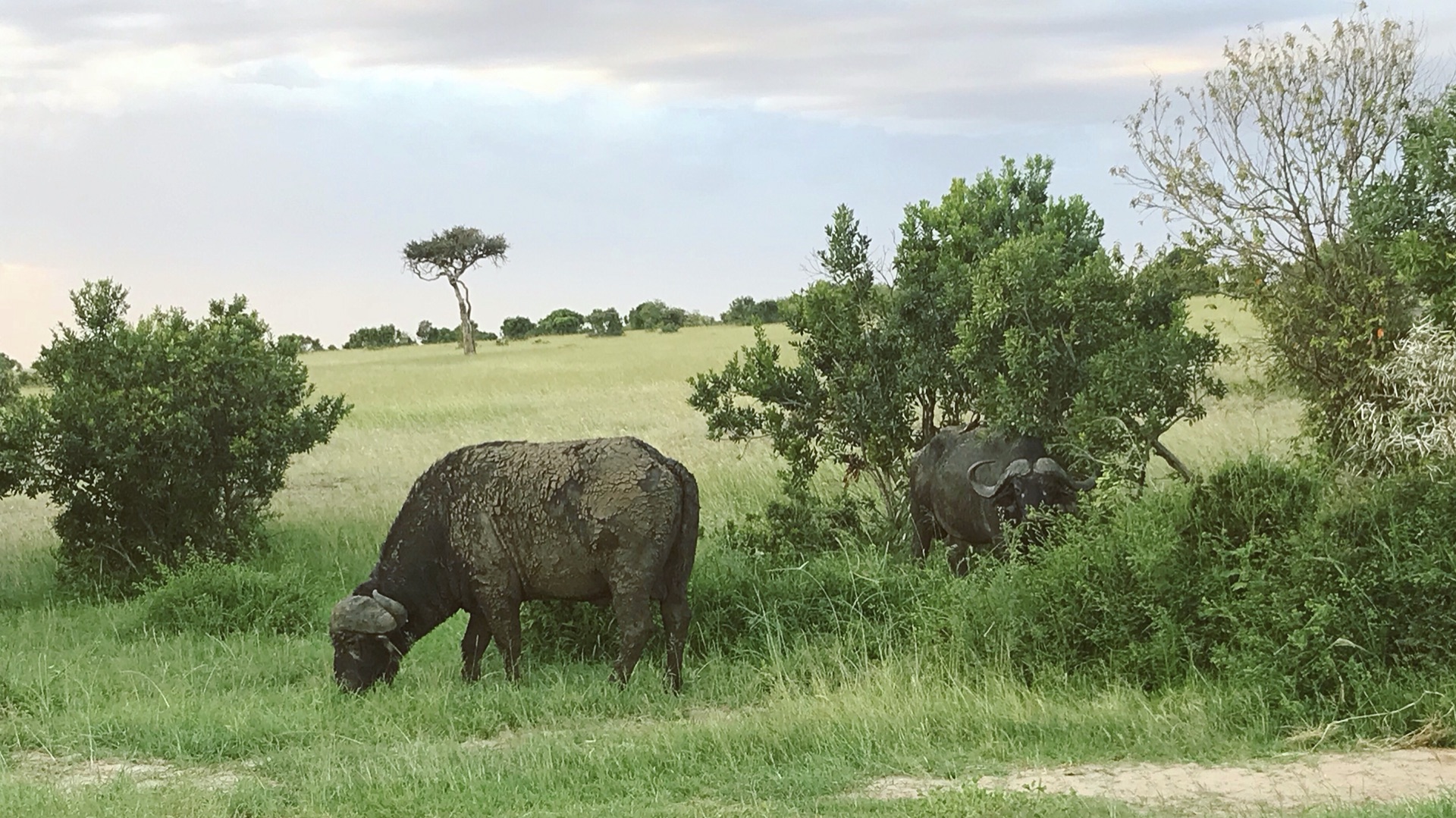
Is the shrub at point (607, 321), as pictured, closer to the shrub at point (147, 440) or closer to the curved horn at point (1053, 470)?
the shrub at point (147, 440)

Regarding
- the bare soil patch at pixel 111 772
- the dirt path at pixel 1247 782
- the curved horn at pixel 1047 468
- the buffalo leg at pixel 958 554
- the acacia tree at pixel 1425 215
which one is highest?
the acacia tree at pixel 1425 215

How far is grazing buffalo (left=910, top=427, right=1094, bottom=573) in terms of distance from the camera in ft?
42.8

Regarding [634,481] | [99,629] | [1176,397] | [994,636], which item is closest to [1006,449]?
[1176,397]

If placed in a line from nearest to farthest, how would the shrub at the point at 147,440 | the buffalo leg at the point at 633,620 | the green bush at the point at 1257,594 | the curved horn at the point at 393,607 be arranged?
the green bush at the point at 1257,594, the buffalo leg at the point at 633,620, the curved horn at the point at 393,607, the shrub at the point at 147,440

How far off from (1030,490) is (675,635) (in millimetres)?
3794

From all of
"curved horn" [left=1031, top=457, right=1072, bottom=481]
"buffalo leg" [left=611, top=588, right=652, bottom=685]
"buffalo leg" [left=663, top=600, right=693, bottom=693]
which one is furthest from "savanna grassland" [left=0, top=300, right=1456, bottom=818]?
"curved horn" [left=1031, top=457, right=1072, bottom=481]

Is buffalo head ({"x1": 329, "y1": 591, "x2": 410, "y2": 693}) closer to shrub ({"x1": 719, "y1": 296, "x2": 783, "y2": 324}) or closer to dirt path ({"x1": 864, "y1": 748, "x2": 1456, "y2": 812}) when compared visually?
dirt path ({"x1": 864, "y1": 748, "x2": 1456, "y2": 812})

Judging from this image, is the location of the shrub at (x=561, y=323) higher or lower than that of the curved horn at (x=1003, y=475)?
higher

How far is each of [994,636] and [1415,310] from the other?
695 centimetres

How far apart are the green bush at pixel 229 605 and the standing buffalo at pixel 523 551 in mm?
3273

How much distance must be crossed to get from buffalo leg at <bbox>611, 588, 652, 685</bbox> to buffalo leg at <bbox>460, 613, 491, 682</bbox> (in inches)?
51.9

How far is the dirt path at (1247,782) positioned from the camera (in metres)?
7.75

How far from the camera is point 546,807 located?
26.0ft

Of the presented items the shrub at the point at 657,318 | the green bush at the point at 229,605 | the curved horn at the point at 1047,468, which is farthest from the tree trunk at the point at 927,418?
the shrub at the point at 657,318
